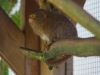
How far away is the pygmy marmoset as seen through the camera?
4.05 feet

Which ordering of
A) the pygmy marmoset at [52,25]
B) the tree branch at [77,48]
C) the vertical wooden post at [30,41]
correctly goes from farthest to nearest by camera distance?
the vertical wooden post at [30,41], the pygmy marmoset at [52,25], the tree branch at [77,48]

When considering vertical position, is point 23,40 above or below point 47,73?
above

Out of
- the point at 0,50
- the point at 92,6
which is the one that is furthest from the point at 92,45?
the point at 92,6

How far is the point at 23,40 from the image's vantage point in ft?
5.58

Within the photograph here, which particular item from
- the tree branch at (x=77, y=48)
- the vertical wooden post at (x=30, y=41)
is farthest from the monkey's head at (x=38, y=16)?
the vertical wooden post at (x=30, y=41)

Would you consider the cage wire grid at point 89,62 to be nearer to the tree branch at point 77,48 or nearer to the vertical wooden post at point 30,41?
the vertical wooden post at point 30,41

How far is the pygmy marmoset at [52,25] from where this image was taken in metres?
1.24

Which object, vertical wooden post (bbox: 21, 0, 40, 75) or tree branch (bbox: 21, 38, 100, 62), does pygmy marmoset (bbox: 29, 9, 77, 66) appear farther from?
vertical wooden post (bbox: 21, 0, 40, 75)

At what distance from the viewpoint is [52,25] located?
1.28 m

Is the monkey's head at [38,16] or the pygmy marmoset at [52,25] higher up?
the monkey's head at [38,16]

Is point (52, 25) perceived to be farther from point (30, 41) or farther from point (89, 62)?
point (89, 62)

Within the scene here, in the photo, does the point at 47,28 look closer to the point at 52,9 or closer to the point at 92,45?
the point at 52,9

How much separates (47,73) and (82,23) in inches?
43.1

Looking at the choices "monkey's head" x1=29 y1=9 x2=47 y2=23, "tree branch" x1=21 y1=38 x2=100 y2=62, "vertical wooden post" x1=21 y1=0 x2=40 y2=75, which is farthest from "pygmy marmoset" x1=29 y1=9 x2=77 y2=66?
"vertical wooden post" x1=21 y1=0 x2=40 y2=75
